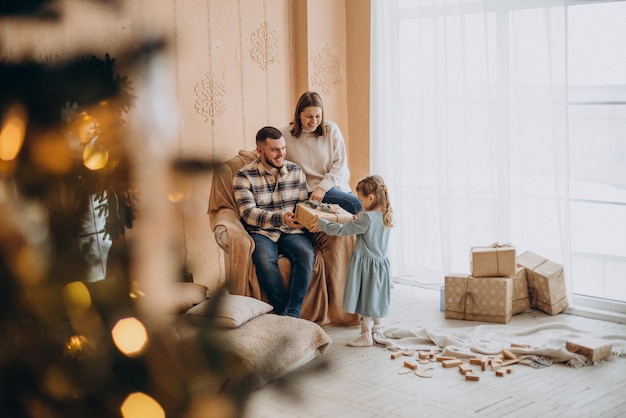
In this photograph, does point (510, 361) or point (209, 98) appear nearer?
point (510, 361)

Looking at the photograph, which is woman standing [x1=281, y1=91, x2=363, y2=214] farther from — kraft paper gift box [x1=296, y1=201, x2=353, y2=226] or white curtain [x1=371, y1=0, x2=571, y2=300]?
white curtain [x1=371, y1=0, x2=571, y2=300]

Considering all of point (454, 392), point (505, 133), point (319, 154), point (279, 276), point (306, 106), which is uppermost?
point (306, 106)

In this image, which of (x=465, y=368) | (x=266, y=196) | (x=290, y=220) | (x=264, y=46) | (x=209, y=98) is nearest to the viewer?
(x=465, y=368)

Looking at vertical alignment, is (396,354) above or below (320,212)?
below

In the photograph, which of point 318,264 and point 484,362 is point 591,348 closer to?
point 484,362

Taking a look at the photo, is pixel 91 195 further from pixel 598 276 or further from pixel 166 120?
pixel 598 276

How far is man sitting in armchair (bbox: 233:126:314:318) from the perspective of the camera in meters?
4.04

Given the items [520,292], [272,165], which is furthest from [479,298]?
[272,165]

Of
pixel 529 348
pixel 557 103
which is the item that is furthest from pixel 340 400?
pixel 557 103

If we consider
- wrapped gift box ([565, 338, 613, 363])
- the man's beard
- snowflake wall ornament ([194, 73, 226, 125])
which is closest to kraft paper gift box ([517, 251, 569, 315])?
wrapped gift box ([565, 338, 613, 363])

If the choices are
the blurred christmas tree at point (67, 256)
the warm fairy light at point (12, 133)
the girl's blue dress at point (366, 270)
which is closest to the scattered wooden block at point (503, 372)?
the girl's blue dress at point (366, 270)

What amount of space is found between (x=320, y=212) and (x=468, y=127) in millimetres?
1365

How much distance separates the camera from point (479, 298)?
429cm

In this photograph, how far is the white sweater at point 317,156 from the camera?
4.52 m
